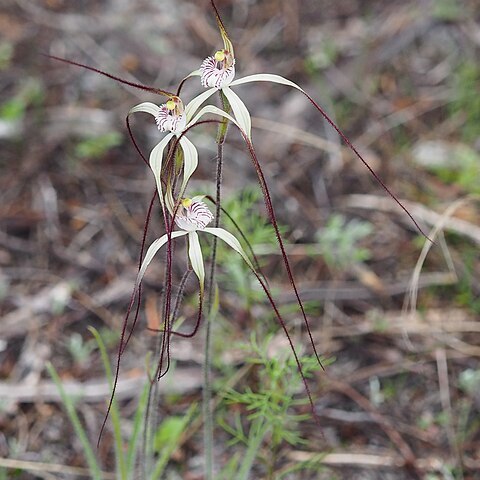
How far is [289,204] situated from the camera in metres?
2.57

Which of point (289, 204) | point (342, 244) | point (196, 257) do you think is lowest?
point (196, 257)

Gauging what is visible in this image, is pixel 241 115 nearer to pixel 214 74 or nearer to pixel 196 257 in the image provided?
pixel 214 74

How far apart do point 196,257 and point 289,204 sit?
4.62 feet

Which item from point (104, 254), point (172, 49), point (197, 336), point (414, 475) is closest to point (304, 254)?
point (197, 336)

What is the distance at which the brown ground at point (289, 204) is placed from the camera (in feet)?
6.61

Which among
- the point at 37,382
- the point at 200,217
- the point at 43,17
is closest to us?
the point at 200,217

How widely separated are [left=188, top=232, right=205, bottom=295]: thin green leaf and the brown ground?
81 centimetres

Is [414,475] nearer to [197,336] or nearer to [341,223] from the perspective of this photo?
[197,336]

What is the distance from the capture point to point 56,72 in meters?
3.07

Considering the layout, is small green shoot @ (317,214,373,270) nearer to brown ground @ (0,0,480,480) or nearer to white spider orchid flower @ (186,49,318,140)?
brown ground @ (0,0,480,480)

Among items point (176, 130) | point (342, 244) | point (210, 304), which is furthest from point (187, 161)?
point (342, 244)

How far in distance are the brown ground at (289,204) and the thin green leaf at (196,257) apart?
0.81 m

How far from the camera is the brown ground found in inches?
79.4

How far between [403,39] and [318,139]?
75 cm
